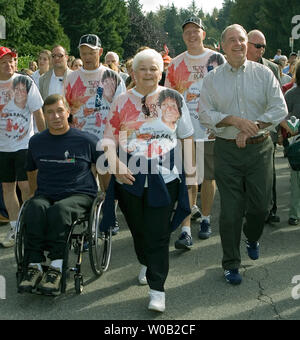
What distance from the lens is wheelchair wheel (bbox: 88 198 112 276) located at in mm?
4125

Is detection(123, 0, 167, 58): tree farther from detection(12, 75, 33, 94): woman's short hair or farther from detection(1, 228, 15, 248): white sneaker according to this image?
detection(1, 228, 15, 248): white sneaker

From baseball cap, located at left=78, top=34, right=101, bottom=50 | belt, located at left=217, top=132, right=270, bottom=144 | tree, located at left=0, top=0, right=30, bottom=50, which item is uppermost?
A: tree, located at left=0, top=0, right=30, bottom=50

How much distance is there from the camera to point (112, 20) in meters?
57.5

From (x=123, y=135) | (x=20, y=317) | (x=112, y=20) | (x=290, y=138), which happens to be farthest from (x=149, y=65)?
(x=112, y=20)

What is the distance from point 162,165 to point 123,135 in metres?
0.37

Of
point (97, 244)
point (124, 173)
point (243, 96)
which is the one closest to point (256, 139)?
point (243, 96)

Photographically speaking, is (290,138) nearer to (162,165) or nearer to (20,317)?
(162,165)

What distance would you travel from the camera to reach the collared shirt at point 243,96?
165 inches

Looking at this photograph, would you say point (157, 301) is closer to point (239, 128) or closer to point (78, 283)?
point (78, 283)

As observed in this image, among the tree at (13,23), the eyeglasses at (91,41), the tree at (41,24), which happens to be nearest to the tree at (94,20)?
the tree at (41,24)

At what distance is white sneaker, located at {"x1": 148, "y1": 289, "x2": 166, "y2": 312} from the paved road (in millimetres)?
60

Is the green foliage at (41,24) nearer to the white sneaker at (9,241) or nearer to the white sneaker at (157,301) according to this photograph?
the white sneaker at (9,241)

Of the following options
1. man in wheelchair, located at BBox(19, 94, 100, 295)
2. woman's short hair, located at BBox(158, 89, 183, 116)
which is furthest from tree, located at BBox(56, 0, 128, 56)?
woman's short hair, located at BBox(158, 89, 183, 116)
